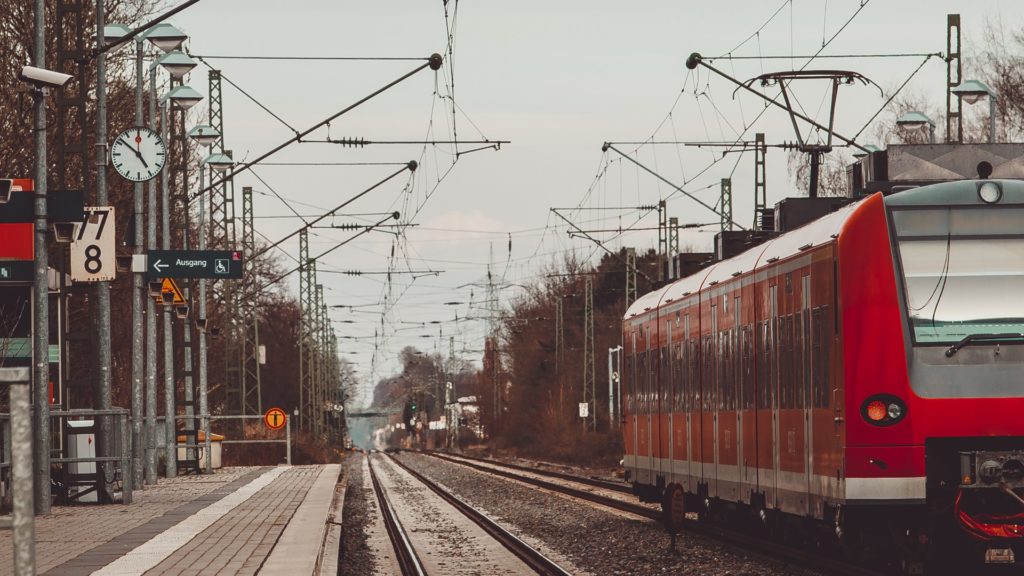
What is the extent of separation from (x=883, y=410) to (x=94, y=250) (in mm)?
13429

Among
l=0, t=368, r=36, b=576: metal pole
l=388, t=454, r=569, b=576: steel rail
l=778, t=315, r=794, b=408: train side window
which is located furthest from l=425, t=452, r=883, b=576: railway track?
l=0, t=368, r=36, b=576: metal pole

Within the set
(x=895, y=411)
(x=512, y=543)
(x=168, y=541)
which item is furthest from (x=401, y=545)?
(x=895, y=411)

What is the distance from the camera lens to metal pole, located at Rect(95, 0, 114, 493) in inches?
944

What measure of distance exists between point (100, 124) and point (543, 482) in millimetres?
18810

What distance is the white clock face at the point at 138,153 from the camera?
1025 inches

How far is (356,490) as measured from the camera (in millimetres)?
42094

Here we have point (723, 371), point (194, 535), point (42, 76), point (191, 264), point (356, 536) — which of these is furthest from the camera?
point (191, 264)

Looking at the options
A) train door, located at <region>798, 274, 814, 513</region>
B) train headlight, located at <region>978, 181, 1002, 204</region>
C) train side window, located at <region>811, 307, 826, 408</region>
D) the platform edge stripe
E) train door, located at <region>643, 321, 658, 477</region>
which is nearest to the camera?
train headlight, located at <region>978, 181, 1002, 204</region>

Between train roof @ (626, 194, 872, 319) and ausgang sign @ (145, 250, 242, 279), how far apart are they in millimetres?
6751

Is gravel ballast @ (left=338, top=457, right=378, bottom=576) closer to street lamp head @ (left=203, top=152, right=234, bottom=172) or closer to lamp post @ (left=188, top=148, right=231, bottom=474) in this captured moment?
lamp post @ (left=188, top=148, right=231, bottom=474)

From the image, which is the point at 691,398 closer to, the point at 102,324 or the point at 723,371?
the point at 723,371

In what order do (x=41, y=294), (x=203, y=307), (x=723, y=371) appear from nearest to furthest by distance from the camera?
(x=723, y=371) → (x=41, y=294) → (x=203, y=307)

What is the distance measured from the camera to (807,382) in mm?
14961

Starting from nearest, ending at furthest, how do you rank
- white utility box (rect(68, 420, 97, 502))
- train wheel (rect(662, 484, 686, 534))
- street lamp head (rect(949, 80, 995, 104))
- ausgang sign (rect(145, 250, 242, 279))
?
train wheel (rect(662, 484, 686, 534)) → white utility box (rect(68, 420, 97, 502)) → ausgang sign (rect(145, 250, 242, 279)) → street lamp head (rect(949, 80, 995, 104))
